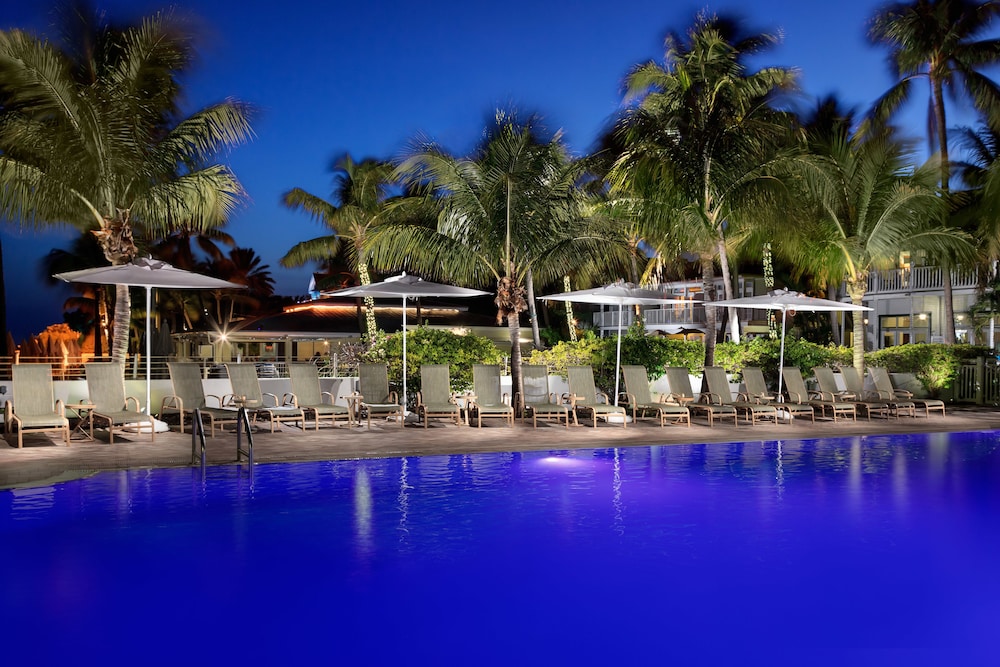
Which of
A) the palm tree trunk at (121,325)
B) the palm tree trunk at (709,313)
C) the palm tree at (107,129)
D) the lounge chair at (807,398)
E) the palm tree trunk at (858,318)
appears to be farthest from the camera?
the palm tree trunk at (858,318)

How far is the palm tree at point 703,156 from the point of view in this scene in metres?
17.0

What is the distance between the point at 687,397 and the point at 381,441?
19.7 feet

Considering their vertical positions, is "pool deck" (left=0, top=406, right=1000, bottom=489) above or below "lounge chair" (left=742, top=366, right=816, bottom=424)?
below

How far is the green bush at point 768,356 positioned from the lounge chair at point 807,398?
181 cm

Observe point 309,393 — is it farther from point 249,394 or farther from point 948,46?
point 948,46

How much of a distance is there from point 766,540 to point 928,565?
1.21 m

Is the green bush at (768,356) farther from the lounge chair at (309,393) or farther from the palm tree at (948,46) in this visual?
the palm tree at (948,46)

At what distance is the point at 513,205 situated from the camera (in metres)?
15.3

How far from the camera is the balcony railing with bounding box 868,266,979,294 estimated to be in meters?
32.9

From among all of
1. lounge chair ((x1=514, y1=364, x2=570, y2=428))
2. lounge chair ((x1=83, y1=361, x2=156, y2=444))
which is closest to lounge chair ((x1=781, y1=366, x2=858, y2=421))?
lounge chair ((x1=514, y1=364, x2=570, y2=428))

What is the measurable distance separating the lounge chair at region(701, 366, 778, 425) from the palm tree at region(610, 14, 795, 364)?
1123 millimetres

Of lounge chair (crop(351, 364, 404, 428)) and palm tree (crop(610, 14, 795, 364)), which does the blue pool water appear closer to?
lounge chair (crop(351, 364, 404, 428))

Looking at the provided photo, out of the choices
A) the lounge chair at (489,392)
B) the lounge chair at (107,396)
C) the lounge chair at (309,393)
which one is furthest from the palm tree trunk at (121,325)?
the lounge chair at (489,392)

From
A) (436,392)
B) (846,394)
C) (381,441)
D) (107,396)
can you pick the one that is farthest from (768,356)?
(107,396)
